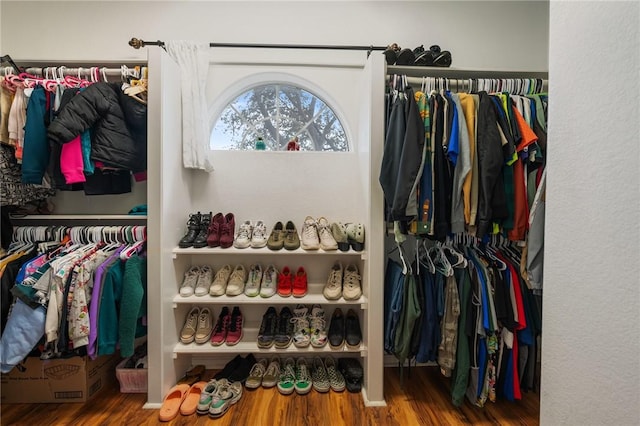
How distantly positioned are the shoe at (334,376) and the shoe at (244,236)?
948 millimetres

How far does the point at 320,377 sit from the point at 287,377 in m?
0.20

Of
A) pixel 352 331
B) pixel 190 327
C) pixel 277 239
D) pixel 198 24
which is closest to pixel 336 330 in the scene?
pixel 352 331

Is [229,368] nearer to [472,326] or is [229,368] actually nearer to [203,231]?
[203,231]

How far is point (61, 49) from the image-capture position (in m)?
1.82

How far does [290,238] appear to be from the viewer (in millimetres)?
1586

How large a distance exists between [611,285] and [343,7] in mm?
2134

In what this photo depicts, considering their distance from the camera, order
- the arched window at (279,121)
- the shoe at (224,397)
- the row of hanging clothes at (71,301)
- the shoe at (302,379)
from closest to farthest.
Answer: the row of hanging clothes at (71,301)
the shoe at (224,397)
the shoe at (302,379)
the arched window at (279,121)

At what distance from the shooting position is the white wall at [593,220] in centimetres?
54

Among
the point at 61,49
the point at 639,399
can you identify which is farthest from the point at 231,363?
the point at 61,49

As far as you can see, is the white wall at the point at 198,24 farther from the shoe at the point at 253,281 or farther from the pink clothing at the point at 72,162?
the shoe at the point at 253,281

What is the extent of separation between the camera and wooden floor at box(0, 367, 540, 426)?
1302 mm

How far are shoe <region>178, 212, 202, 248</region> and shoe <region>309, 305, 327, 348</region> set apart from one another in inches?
35.2

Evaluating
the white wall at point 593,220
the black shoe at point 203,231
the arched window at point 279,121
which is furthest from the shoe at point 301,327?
the arched window at point 279,121

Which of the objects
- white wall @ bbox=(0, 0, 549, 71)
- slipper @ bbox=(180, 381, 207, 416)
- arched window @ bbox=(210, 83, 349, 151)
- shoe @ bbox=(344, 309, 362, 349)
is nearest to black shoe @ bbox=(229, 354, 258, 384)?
slipper @ bbox=(180, 381, 207, 416)
